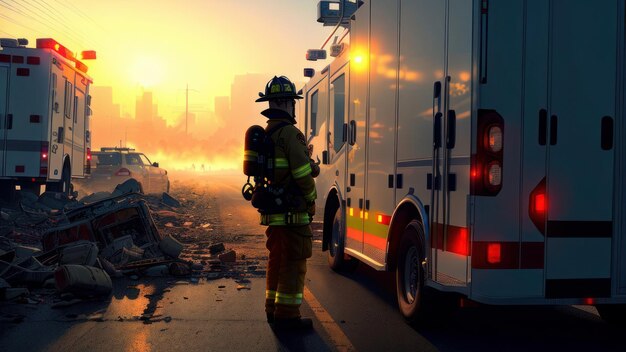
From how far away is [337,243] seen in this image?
9.11m

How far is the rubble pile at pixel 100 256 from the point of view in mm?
7070

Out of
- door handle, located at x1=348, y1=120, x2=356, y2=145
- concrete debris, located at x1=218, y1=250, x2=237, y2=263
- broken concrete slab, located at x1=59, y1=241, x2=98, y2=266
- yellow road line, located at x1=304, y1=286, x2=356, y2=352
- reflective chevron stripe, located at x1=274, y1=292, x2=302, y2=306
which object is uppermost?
door handle, located at x1=348, y1=120, x2=356, y2=145

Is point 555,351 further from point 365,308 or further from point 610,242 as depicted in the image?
point 365,308

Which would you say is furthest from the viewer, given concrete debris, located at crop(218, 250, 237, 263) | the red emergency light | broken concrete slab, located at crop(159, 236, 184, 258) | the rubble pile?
the red emergency light

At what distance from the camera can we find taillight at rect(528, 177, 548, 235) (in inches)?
187

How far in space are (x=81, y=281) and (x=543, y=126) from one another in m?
4.88

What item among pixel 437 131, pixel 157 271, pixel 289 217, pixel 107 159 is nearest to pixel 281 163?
pixel 289 217

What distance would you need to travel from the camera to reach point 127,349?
16.9ft

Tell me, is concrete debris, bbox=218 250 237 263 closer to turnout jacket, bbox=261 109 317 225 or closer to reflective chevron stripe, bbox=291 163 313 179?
turnout jacket, bbox=261 109 317 225

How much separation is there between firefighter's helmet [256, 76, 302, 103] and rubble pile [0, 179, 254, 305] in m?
2.85

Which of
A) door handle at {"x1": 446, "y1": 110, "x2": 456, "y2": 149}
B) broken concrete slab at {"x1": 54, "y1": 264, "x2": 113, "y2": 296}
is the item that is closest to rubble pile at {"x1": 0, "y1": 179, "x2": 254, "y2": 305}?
broken concrete slab at {"x1": 54, "y1": 264, "x2": 113, "y2": 296}

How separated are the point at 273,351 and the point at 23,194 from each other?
43.4ft

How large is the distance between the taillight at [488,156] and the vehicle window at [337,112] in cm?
453

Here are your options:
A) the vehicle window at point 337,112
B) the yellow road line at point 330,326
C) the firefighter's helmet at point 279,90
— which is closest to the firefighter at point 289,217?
the firefighter's helmet at point 279,90
